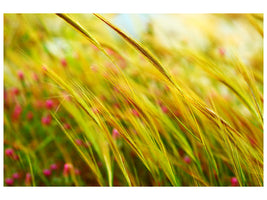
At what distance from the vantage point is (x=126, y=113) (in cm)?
76

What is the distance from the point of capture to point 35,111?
1041mm

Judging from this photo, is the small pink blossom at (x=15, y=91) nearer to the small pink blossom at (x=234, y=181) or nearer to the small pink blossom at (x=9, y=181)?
the small pink blossom at (x=9, y=181)

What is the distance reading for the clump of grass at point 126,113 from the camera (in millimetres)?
646

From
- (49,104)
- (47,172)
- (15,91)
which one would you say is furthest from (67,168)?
(15,91)

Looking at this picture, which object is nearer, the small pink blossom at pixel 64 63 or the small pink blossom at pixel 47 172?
the small pink blossom at pixel 47 172

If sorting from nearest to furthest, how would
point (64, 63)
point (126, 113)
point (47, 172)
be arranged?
1. point (126, 113)
2. point (47, 172)
3. point (64, 63)

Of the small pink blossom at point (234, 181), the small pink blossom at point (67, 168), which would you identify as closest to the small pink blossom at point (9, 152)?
the small pink blossom at point (67, 168)

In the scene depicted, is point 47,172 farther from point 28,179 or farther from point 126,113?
point 126,113

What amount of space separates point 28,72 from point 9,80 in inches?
2.9

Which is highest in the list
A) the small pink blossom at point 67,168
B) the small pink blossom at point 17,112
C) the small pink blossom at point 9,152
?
the small pink blossom at point 17,112

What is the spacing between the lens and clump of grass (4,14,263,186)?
2.12 feet

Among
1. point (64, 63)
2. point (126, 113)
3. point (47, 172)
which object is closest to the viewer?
point (126, 113)
